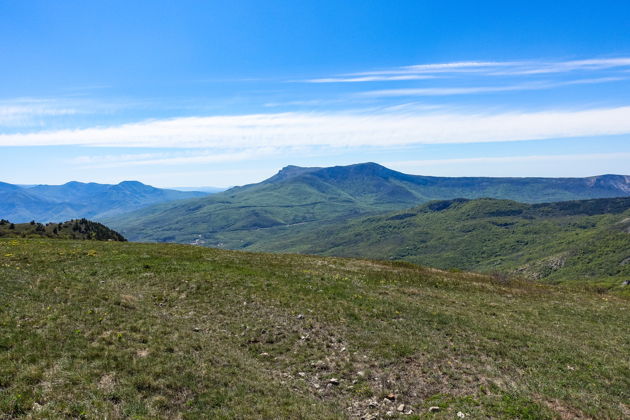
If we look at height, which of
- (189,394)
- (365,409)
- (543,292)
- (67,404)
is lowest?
(543,292)

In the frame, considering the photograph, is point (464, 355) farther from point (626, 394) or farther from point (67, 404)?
point (67, 404)

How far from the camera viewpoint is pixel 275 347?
2205 centimetres

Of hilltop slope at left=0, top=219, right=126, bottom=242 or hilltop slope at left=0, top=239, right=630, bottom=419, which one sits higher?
hilltop slope at left=0, top=219, right=126, bottom=242

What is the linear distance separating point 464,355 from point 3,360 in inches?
955

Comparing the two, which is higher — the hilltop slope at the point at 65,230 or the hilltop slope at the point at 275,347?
the hilltop slope at the point at 65,230

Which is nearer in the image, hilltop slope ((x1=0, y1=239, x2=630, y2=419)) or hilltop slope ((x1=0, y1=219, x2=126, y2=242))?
hilltop slope ((x1=0, y1=239, x2=630, y2=419))

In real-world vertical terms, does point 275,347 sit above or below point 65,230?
below

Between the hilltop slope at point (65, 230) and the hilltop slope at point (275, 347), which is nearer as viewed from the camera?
the hilltop slope at point (275, 347)

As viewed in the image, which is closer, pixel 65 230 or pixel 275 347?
pixel 275 347

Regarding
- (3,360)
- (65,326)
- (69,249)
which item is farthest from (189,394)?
(69,249)

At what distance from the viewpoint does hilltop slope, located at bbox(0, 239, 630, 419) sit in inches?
589

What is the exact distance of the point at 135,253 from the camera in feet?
140

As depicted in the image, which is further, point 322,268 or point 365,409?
point 322,268

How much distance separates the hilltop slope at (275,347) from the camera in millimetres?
14961
